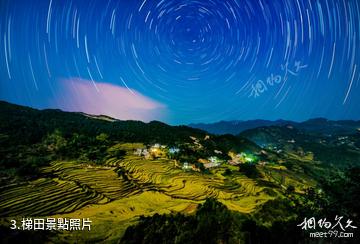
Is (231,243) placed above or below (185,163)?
below

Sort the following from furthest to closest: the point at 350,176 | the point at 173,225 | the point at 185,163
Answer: the point at 185,163 < the point at 173,225 < the point at 350,176

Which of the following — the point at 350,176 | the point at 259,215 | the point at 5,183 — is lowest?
the point at 259,215

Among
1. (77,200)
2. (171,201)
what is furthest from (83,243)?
(171,201)

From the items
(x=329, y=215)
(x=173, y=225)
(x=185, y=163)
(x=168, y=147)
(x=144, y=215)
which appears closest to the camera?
(x=329, y=215)

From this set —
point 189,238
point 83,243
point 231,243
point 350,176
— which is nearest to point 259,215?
point 231,243

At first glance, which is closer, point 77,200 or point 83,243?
point 83,243

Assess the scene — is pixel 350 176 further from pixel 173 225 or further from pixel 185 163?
pixel 185 163

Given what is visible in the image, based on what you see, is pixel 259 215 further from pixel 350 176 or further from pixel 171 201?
pixel 350 176
